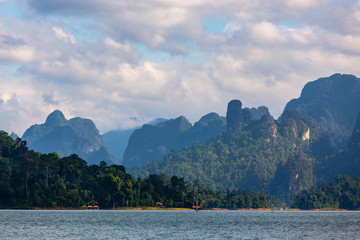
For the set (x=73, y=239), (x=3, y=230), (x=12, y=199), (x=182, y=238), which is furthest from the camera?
(x=12, y=199)

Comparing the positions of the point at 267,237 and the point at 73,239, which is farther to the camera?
the point at 267,237

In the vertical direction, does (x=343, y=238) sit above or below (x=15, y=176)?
below

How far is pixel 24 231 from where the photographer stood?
96.4 meters

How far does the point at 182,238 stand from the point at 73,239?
1923cm

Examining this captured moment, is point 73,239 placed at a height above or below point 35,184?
below

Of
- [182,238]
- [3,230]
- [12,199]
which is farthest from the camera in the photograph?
[12,199]

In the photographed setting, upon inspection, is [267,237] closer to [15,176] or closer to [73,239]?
[73,239]

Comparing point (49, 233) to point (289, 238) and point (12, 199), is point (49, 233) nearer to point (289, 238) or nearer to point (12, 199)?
point (289, 238)

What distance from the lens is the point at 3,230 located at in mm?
97062

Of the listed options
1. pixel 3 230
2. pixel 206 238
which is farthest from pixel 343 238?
pixel 3 230

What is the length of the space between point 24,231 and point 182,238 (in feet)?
99.3

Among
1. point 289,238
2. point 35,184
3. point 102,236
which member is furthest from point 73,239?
point 35,184

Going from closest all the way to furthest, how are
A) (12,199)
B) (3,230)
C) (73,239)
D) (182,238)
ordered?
(73,239)
(182,238)
(3,230)
(12,199)

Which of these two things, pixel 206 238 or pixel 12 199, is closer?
pixel 206 238
